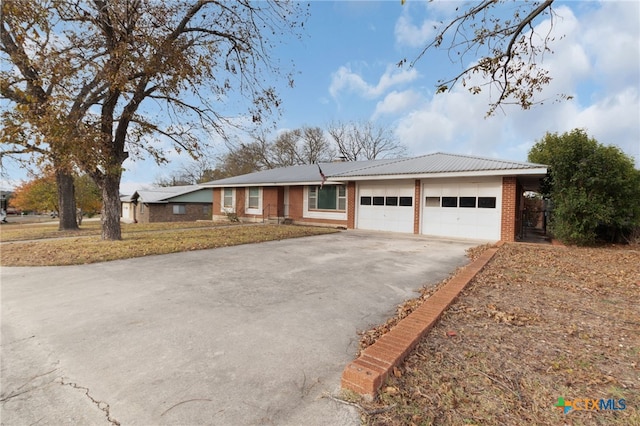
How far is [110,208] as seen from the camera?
10.1 m

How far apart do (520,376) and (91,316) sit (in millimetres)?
4568

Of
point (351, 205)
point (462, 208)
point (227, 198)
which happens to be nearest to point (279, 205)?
point (227, 198)

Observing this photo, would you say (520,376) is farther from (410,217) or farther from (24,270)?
(410,217)

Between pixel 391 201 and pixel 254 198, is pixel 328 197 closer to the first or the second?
pixel 391 201

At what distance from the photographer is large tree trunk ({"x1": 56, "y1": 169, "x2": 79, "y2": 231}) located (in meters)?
15.7

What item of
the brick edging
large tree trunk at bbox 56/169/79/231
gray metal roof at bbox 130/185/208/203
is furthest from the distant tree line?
the brick edging

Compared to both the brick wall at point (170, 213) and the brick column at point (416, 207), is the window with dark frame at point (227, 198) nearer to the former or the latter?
the brick wall at point (170, 213)

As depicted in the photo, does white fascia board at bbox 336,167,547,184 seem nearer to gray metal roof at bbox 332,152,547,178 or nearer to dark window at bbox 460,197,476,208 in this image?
gray metal roof at bbox 332,152,547,178

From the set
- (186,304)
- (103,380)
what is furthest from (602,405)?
(186,304)

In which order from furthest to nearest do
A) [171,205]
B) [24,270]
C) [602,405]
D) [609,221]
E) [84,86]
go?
[171,205], [609,221], [84,86], [24,270], [602,405]

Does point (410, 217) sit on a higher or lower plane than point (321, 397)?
higher

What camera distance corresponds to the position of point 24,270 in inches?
247

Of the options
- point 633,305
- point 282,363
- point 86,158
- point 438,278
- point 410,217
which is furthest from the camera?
point 410,217

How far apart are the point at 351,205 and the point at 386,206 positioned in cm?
189
